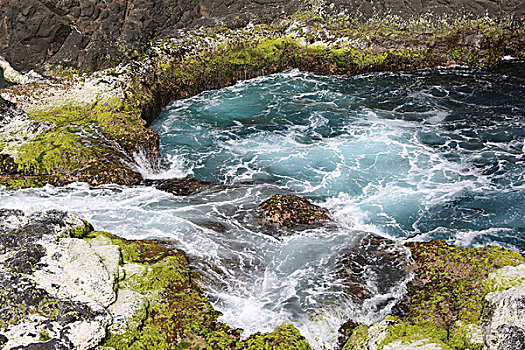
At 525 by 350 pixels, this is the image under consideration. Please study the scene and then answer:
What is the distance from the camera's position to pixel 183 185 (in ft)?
39.2

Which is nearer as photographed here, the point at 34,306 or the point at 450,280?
the point at 34,306

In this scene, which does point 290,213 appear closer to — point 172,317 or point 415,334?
point 172,317

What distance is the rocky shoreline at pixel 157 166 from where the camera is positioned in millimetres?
6090

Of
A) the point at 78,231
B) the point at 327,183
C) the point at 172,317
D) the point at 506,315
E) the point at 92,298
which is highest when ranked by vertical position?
the point at 78,231

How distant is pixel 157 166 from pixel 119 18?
372 inches

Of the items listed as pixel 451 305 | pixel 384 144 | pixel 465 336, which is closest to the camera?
pixel 465 336

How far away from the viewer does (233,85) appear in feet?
68.3

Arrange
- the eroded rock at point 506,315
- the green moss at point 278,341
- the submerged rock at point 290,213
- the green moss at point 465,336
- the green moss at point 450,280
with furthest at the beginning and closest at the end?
the submerged rock at point 290,213 → the green moss at point 450,280 → the green moss at point 278,341 → the green moss at point 465,336 → the eroded rock at point 506,315

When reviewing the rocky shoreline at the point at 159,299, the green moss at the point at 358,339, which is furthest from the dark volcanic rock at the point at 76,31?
the green moss at the point at 358,339

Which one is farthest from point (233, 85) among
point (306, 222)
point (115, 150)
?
point (306, 222)

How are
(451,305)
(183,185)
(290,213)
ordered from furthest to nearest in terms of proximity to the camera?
(183,185) < (290,213) < (451,305)

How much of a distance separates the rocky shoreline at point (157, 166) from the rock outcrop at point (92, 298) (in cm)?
2

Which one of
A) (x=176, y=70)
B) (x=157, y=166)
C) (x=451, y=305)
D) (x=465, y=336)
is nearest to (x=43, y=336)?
(x=465, y=336)

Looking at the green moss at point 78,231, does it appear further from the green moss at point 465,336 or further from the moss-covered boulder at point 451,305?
the green moss at point 465,336
